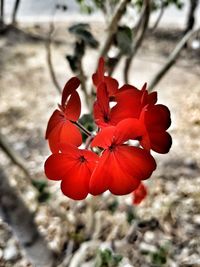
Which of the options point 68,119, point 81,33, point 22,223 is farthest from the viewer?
point 81,33

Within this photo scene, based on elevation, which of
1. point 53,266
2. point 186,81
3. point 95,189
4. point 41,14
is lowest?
point 41,14

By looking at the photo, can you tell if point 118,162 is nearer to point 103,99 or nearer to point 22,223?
point 103,99

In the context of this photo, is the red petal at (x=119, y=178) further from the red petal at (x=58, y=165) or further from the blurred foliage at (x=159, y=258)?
the blurred foliage at (x=159, y=258)

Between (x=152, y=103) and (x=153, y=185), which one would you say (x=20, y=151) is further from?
(x=152, y=103)

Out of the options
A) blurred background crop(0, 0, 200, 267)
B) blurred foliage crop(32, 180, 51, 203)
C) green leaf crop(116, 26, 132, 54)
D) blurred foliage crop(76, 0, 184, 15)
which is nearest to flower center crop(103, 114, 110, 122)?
blurred background crop(0, 0, 200, 267)

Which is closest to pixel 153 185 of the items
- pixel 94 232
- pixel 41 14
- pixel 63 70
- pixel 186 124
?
pixel 94 232

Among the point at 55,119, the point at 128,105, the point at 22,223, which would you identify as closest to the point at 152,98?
the point at 128,105
